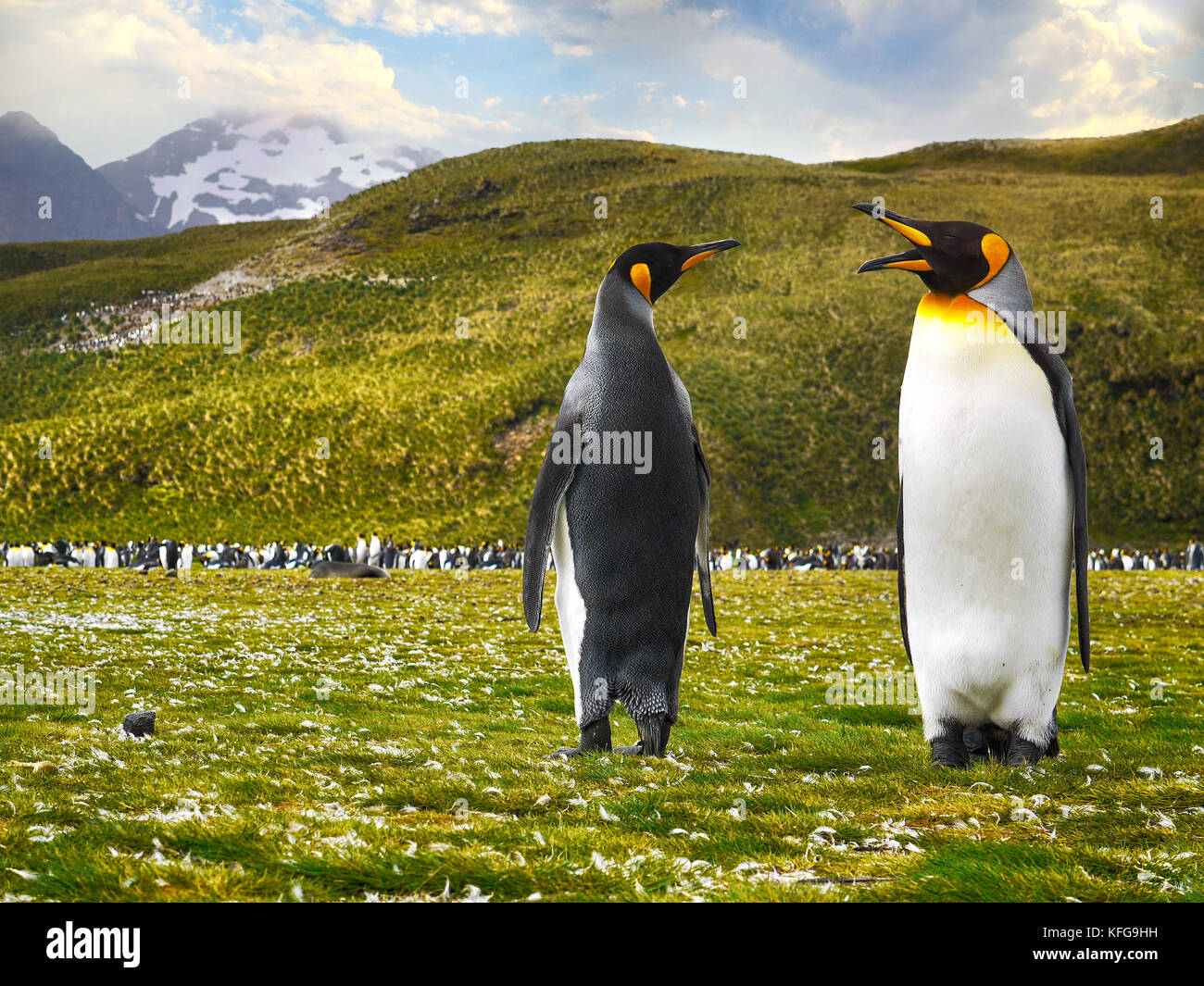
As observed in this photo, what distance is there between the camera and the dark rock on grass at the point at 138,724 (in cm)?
670

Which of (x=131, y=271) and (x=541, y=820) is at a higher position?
(x=131, y=271)

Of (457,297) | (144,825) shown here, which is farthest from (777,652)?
(457,297)

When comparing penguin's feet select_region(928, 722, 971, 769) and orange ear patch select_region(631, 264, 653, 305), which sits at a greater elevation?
orange ear patch select_region(631, 264, 653, 305)

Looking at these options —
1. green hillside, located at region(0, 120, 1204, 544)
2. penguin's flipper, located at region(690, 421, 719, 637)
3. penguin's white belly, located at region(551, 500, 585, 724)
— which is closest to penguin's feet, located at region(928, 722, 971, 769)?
penguin's flipper, located at region(690, 421, 719, 637)

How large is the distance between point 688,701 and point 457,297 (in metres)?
65.4

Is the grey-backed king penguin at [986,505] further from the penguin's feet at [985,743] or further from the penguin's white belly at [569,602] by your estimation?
the penguin's white belly at [569,602]

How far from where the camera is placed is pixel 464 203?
89312 mm

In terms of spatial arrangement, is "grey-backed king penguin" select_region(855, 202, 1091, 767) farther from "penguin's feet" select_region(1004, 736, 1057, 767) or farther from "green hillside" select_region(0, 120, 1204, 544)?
"green hillside" select_region(0, 120, 1204, 544)

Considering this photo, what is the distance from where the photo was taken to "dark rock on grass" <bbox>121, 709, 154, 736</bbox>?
670cm

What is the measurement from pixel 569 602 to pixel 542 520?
1.85 ft

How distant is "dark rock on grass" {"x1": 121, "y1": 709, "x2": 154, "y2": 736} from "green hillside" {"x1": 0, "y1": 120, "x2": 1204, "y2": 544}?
3824cm

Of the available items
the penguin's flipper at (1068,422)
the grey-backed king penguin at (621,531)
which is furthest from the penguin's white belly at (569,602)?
the penguin's flipper at (1068,422)

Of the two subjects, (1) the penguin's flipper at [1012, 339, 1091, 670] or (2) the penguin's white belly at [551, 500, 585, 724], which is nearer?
(1) the penguin's flipper at [1012, 339, 1091, 670]
